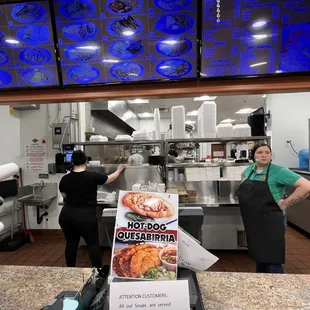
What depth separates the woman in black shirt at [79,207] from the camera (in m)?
2.33

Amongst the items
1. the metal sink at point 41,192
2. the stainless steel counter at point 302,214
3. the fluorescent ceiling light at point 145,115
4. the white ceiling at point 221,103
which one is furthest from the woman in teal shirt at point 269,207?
the fluorescent ceiling light at point 145,115

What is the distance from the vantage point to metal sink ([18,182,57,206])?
3621 mm

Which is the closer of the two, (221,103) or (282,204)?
(282,204)

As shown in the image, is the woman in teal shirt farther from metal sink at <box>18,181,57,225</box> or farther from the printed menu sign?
metal sink at <box>18,181,57,225</box>

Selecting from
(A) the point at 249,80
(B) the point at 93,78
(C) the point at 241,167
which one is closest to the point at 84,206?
(B) the point at 93,78

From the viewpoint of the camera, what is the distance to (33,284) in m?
1.12

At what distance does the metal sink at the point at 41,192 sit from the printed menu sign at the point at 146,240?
10.8 ft

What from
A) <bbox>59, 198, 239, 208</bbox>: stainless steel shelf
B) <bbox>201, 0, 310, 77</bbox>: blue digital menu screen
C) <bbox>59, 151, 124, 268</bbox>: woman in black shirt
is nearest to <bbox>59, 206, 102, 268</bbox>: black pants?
<bbox>59, 151, 124, 268</bbox>: woman in black shirt

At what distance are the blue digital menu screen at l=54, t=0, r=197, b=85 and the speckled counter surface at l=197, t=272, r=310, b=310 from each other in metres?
1.19

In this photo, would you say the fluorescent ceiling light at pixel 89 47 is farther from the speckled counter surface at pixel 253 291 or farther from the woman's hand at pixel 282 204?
the woman's hand at pixel 282 204

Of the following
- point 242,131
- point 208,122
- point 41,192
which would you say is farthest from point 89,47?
point 41,192

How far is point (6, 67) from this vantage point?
4.78 feet

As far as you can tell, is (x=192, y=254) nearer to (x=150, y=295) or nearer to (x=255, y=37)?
(x=150, y=295)

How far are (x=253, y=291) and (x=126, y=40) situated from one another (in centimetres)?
155
